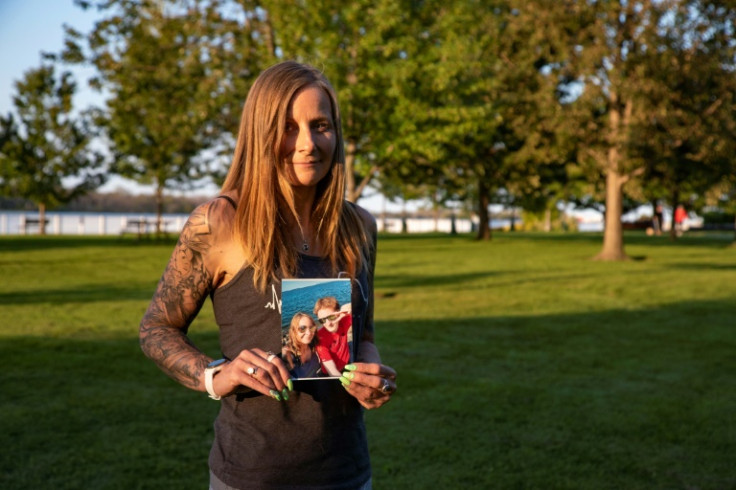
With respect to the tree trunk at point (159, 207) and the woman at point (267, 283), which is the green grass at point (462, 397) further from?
the tree trunk at point (159, 207)

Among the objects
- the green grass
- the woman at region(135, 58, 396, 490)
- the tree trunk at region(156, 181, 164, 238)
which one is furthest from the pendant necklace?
the tree trunk at region(156, 181, 164, 238)

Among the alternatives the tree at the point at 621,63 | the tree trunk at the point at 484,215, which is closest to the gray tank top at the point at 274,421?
the tree at the point at 621,63

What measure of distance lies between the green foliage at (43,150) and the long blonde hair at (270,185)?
53.9 m

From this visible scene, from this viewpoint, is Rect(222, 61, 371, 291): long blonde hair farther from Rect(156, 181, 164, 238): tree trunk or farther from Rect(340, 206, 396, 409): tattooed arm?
Rect(156, 181, 164, 238): tree trunk

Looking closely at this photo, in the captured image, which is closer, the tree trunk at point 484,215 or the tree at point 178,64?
the tree at point 178,64

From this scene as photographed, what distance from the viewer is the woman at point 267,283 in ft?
7.00

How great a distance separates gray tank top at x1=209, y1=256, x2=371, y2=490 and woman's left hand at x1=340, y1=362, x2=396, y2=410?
18 cm

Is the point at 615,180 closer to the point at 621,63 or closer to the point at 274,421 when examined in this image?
the point at 621,63

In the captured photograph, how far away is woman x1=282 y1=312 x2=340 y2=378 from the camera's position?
1960 millimetres

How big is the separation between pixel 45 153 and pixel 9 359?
159 ft

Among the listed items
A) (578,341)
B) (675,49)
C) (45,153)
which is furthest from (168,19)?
(45,153)

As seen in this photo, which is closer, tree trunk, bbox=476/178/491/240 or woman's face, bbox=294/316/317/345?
woman's face, bbox=294/316/317/345

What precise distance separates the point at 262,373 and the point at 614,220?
101 ft

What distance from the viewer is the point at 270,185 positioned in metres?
2.15
